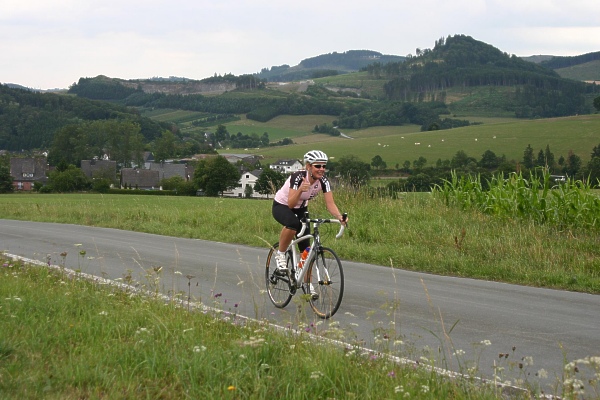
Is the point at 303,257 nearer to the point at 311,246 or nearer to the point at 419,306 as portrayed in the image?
the point at 311,246

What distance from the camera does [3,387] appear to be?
4.97 metres

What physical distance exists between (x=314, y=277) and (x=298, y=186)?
109 centimetres

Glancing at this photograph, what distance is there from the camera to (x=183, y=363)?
5.38 m

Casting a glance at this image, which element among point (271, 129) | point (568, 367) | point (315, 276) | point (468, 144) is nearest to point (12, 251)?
point (315, 276)

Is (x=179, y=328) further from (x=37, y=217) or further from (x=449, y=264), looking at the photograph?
(x=37, y=217)

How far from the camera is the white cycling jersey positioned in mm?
8406

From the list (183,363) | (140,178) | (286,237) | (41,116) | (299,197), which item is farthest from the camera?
(41,116)

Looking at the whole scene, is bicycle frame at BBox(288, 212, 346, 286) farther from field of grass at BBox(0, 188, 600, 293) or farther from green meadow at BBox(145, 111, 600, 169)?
green meadow at BBox(145, 111, 600, 169)

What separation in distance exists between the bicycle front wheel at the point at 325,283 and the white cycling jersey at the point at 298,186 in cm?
75

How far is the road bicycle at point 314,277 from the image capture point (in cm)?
802

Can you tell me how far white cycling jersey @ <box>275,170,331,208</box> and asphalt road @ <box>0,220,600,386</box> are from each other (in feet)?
3.98

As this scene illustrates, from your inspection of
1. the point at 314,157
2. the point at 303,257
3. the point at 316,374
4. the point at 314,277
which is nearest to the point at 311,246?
the point at 303,257

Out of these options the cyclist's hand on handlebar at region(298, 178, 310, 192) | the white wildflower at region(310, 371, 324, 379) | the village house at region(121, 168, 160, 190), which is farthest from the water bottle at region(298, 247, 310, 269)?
the village house at region(121, 168, 160, 190)

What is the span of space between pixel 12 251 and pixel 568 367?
1202cm
